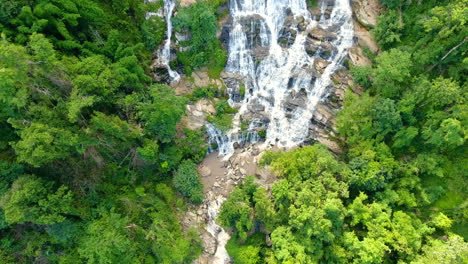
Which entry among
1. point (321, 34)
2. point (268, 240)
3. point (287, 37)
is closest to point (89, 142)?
point (268, 240)

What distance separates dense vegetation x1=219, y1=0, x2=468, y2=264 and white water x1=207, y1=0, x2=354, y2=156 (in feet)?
13.6

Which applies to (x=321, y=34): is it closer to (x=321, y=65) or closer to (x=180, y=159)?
(x=321, y=65)

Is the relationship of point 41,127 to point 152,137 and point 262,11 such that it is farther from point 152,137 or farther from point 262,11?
point 262,11

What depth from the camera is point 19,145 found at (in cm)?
1697

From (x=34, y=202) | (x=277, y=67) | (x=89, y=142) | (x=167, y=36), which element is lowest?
(x=34, y=202)

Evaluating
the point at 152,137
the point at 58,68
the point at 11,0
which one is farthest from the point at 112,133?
the point at 11,0

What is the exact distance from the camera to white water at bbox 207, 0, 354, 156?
26453mm

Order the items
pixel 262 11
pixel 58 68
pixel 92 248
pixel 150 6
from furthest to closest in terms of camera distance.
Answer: pixel 262 11, pixel 150 6, pixel 92 248, pixel 58 68

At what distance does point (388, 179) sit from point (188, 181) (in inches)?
621

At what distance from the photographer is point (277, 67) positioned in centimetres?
2722

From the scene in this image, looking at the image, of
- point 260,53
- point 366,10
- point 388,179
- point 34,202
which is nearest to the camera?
point 34,202

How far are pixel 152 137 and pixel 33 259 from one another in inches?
503

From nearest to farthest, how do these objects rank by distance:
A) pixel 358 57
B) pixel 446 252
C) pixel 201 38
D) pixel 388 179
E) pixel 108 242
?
pixel 446 252 < pixel 108 242 < pixel 388 179 < pixel 201 38 < pixel 358 57

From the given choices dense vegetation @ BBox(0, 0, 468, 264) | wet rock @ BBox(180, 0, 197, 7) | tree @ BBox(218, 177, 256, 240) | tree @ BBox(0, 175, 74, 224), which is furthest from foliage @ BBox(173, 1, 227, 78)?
tree @ BBox(0, 175, 74, 224)
